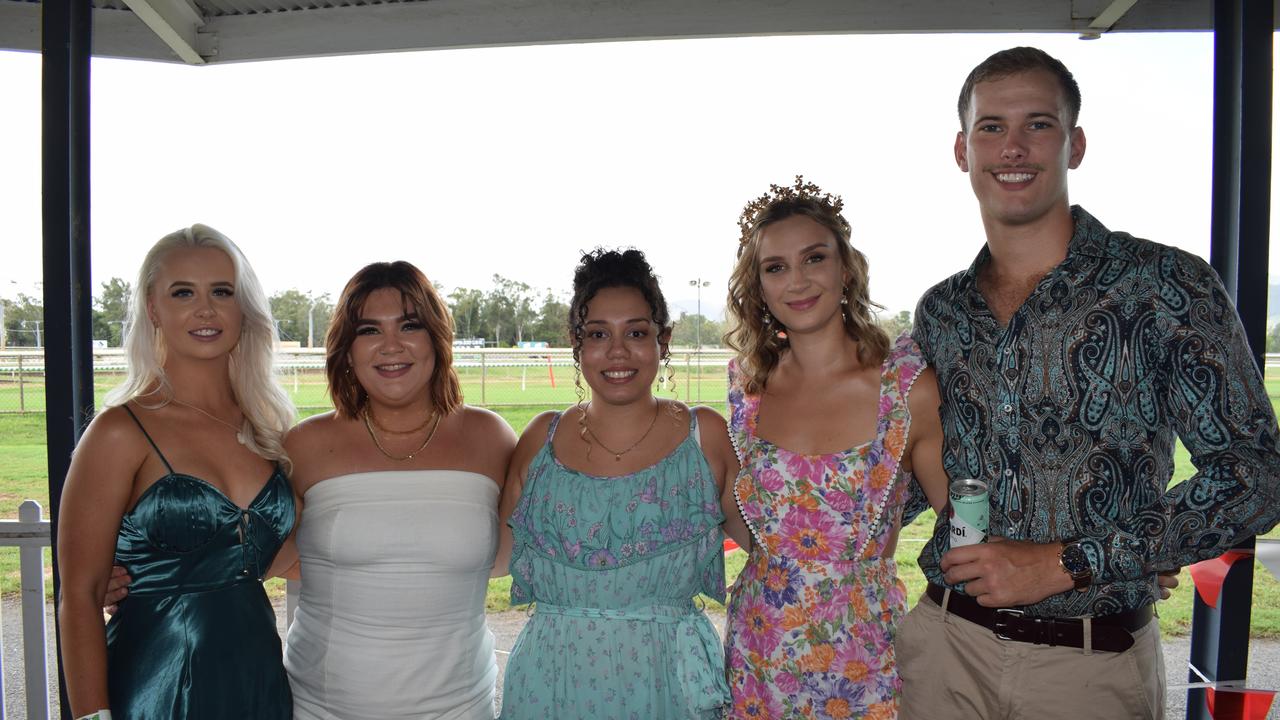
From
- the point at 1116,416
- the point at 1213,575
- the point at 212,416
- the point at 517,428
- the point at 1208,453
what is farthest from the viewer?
the point at 517,428

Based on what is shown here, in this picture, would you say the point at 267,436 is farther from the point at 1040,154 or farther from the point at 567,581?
the point at 1040,154

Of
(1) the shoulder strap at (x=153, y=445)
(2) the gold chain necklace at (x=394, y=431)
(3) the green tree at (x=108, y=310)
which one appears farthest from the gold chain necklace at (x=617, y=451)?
(3) the green tree at (x=108, y=310)

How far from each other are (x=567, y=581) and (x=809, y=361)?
3.31ft

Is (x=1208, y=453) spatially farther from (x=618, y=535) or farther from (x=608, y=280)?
(x=608, y=280)

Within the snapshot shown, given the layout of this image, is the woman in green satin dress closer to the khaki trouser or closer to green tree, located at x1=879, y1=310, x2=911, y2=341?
the khaki trouser

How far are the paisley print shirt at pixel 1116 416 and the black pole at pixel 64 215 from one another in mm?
3036

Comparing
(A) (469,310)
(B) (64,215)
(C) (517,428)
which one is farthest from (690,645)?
(A) (469,310)

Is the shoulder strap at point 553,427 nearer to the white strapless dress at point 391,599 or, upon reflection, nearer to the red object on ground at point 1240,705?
the white strapless dress at point 391,599

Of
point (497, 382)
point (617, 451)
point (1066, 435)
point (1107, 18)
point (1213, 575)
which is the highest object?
point (1107, 18)

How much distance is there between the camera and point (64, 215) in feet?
9.46

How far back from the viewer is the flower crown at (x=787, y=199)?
8.27 feet

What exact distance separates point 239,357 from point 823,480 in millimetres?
1793

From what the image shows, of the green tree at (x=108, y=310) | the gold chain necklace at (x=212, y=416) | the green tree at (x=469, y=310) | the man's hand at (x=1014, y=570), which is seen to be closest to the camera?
the man's hand at (x=1014, y=570)

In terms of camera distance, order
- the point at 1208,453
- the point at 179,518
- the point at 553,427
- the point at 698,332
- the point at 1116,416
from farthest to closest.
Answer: the point at 698,332 → the point at 553,427 → the point at 179,518 → the point at 1116,416 → the point at 1208,453
